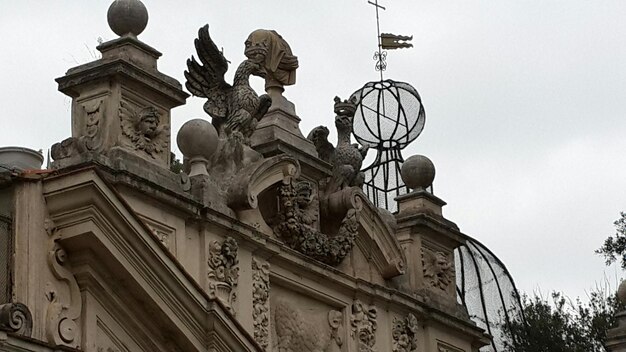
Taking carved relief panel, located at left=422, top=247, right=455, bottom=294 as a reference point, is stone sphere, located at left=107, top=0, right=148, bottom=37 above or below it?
above

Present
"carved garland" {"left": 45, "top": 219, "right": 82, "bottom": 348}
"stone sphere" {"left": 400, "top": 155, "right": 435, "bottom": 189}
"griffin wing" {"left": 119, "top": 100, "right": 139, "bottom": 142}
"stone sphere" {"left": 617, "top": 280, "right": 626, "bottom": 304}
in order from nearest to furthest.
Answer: "carved garland" {"left": 45, "top": 219, "right": 82, "bottom": 348}
"griffin wing" {"left": 119, "top": 100, "right": 139, "bottom": 142}
"stone sphere" {"left": 400, "top": 155, "right": 435, "bottom": 189}
"stone sphere" {"left": 617, "top": 280, "right": 626, "bottom": 304}

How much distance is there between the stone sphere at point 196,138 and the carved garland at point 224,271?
3.36 feet

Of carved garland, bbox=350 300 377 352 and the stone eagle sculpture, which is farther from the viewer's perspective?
carved garland, bbox=350 300 377 352

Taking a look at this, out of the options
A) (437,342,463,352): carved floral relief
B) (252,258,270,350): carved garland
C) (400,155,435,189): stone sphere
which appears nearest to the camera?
(252,258,270,350): carved garland

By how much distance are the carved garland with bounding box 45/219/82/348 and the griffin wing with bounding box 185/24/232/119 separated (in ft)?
11.9

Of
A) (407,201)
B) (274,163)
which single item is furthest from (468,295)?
(274,163)

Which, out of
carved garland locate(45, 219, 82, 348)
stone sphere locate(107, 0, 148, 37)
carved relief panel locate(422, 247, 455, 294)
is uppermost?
stone sphere locate(107, 0, 148, 37)

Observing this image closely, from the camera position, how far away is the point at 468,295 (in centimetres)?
2695

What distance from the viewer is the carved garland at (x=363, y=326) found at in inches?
862

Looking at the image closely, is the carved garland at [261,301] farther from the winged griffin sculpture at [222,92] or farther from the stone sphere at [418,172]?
the stone sphere at [418,172]

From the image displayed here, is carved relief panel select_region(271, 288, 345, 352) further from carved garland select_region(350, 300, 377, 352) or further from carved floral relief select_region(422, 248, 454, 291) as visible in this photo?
carved floral relief select_region(422, 248, 454, 291)

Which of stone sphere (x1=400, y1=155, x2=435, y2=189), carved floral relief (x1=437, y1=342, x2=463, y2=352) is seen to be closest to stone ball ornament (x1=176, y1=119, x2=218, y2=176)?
stone sphere (x1=400, y1=155, x2=435, y2=189)

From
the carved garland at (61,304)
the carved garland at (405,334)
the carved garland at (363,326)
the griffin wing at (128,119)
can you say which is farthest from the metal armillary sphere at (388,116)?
the carved garland at (61,304)

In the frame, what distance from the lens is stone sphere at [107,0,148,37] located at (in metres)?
19.3
